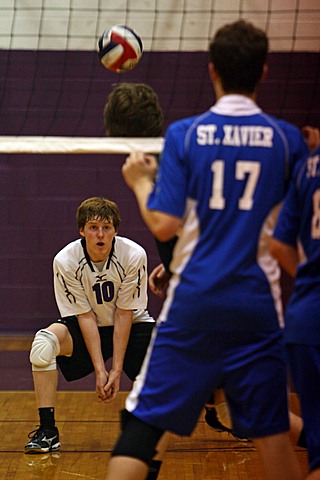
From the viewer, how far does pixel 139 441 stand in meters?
2.48

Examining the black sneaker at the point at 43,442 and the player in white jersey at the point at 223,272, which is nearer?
the player in white jersey at the point at 223,272

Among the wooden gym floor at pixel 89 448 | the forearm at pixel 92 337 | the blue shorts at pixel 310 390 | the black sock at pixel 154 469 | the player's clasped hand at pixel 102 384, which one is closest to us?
the blue shorts at pixel 310 390

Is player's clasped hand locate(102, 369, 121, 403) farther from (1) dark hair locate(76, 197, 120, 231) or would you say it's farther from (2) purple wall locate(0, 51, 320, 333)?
(2) purple wall locate(0, 51, 320, 333)

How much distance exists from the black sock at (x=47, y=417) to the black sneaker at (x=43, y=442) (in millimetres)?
23

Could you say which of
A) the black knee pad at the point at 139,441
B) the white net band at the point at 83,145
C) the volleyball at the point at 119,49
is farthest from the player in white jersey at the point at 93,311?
the black knee pad at the point at 139,441

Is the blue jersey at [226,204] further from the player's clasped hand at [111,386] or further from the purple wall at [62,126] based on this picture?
the purple wall at [62,126]

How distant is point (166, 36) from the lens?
24.2ft

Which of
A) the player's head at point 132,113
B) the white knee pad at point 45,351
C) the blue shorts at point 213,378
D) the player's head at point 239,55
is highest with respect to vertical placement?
the player's head at point 239,55

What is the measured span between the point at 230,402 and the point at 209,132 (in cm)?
79

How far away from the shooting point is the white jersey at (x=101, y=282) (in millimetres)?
4547

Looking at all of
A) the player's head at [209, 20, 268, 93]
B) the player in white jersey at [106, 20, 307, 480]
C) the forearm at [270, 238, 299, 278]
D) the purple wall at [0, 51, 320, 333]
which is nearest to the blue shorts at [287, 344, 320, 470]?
the player in white jersey at [106, 20, 307, 480]

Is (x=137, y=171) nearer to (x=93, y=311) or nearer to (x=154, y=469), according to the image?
(x=154, y=469)

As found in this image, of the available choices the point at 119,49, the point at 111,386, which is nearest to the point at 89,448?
the point at 111,386

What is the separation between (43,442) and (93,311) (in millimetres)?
751
